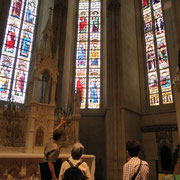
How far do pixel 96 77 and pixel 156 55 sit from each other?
12.4ft

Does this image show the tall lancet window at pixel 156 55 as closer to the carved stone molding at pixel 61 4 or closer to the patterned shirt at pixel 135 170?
the carved stone molding at pixel 61 4

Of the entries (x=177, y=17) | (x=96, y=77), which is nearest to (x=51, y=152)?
(x=177, y=17)

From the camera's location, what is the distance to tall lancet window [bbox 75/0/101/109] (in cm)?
1116

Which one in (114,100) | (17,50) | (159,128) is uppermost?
(17,50)

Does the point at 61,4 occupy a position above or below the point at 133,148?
above

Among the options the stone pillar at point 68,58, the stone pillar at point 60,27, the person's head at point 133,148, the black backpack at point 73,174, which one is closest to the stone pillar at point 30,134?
the stone pillar at point 68,58

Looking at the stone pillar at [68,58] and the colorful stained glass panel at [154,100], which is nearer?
the stone pillar at [68,58]

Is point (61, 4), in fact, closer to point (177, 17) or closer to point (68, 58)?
point (68, 58)

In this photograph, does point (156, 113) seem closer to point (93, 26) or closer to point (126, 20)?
point (126, 20)

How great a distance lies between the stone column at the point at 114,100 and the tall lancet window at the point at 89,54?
171 cm

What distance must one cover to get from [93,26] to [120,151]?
8.29 m

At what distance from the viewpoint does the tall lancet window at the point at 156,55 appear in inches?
407

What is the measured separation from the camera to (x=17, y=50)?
11.0 m

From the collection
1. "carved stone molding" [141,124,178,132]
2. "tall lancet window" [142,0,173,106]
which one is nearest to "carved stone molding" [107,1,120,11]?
"tall lancet window" [142,0,173,106]
